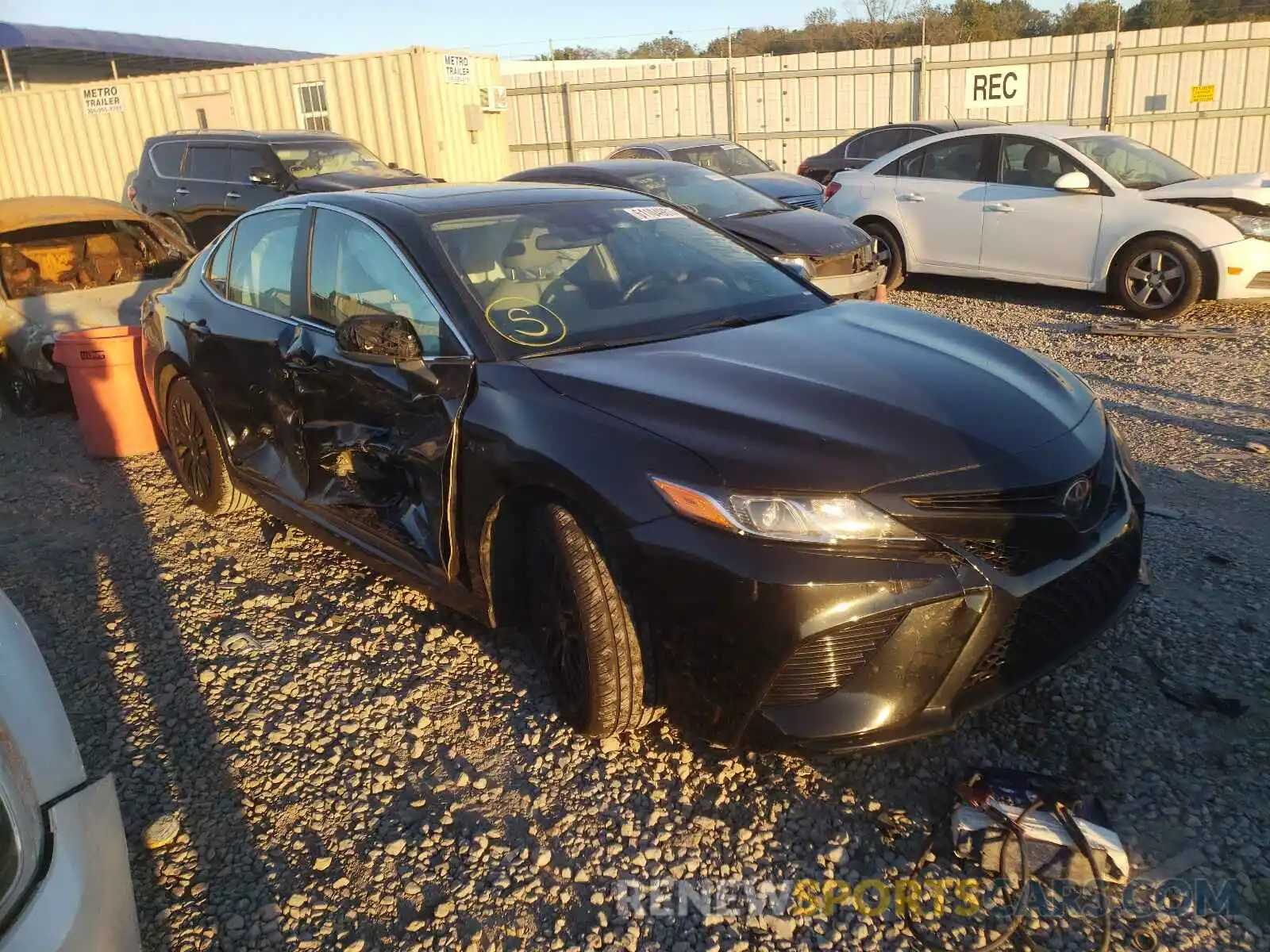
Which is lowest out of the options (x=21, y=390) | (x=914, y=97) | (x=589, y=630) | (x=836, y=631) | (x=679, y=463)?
(x=21, y=390)

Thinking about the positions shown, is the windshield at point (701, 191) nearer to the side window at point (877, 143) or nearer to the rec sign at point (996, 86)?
the side window at point (877, 143)

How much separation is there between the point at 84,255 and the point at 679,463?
7.28m

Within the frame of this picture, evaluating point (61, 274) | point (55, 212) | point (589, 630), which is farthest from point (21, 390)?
point (589, 630)

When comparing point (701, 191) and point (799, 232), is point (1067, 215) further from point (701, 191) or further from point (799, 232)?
point (701, 191)

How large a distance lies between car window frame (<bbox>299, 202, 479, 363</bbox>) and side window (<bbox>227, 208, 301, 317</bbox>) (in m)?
0.12

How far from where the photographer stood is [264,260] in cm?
428

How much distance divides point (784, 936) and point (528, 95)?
18.9 metres

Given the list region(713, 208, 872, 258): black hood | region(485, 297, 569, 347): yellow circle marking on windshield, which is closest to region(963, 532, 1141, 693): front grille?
region(485, 297, 569, 347): yellow circle marking on windshield

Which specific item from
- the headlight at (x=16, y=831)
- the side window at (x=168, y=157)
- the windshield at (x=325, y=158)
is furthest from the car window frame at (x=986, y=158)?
the headlight at (x=16, y=831)

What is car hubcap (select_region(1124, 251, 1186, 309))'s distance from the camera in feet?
26.5

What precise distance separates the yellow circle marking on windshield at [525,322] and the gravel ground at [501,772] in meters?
1.12

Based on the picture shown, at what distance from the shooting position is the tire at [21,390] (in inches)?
284

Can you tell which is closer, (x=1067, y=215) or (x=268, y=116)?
(x=1067, y=215)

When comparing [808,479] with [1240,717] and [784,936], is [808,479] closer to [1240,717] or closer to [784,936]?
[784,936]
